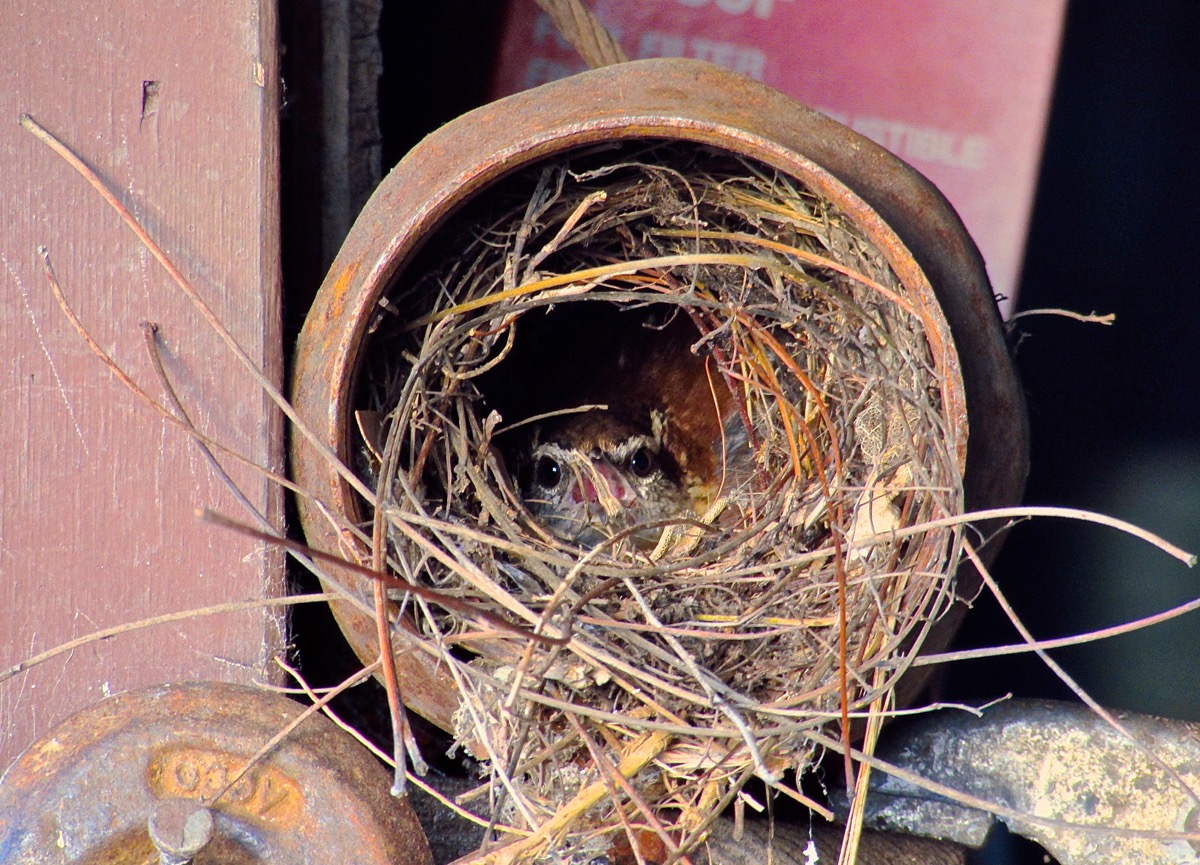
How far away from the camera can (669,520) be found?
33.9 inches

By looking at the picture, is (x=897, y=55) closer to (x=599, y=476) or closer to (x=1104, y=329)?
(x=1104, y=329)

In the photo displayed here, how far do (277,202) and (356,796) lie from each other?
550 mm

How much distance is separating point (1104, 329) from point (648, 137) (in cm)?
151

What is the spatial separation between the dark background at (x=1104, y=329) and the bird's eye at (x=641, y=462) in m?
0.65

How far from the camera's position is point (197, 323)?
92 cm

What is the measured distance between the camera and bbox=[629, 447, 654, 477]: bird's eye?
162 cm

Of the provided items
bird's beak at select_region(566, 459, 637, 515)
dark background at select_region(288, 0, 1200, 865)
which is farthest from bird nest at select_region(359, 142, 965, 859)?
dark background at select_region(288, 0, 1200, 865)

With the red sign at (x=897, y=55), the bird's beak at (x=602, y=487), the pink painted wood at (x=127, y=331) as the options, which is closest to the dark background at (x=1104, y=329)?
the red sign at (x=897, y=55)

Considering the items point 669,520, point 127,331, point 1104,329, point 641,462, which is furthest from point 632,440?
point 1104,329

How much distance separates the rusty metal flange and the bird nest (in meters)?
0.11

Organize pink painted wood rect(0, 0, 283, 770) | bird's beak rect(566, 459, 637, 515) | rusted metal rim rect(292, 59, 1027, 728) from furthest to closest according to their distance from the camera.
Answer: bird's beak rect(566, 459, 637, 515) < pink painted wood rect(0, 0, 283, 770) < rusted metal rim rect(292, 59, 1027, 728)

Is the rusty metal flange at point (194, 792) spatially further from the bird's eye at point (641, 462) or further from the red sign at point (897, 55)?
the red sign at point (897, 55)

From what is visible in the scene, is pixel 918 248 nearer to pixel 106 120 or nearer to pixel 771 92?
pixel 771 92

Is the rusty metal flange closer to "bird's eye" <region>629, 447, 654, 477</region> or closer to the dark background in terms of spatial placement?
"bird's eye" <region>629, 447, 654, 477</region>
